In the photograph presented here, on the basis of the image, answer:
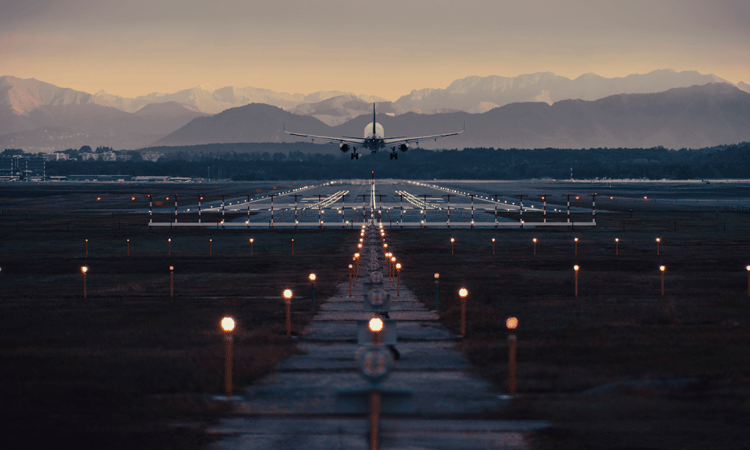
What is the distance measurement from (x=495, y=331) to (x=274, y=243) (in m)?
34.7

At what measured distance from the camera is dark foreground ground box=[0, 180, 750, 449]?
12648mm

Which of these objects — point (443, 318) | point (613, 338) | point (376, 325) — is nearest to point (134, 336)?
point (443, 318)

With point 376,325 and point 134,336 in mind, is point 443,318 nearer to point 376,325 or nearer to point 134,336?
point 134,336

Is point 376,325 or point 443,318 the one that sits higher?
point 376,325

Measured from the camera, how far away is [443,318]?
75.8ft

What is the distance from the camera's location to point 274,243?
5419 centimetres

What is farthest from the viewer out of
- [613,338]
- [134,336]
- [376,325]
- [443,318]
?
[443,318]

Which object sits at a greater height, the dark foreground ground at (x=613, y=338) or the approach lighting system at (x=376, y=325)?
the approach lighting system at (x=376, y=325)

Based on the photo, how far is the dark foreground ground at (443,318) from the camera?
12648mm

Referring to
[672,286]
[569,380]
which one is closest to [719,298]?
[672,286]

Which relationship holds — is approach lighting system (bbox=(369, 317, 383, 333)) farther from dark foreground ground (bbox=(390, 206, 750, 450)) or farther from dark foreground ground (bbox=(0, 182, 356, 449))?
dark foreground ground (bbox=(0, 182, 356, 449))

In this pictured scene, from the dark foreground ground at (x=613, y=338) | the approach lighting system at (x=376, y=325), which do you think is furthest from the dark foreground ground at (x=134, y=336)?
the dark foreground ground at (x=613, y=338)

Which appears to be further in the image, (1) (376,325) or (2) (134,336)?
(2) (134,336)

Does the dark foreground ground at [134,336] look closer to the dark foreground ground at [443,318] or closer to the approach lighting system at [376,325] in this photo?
the dark foreground ground at [443,318]
